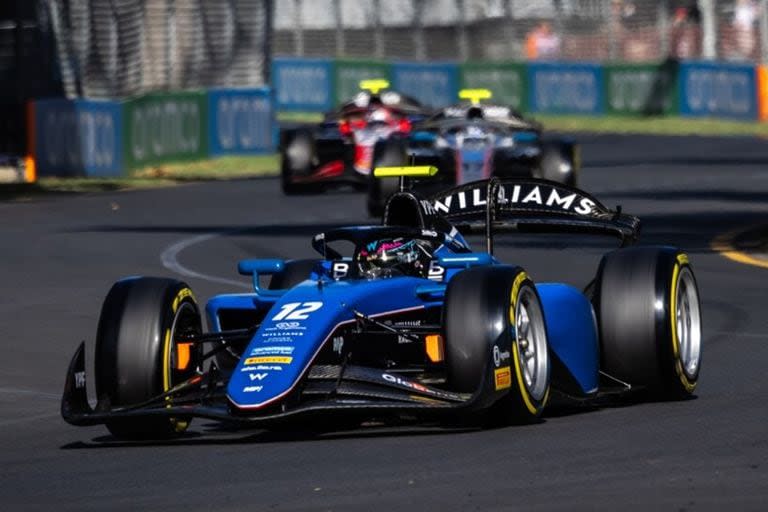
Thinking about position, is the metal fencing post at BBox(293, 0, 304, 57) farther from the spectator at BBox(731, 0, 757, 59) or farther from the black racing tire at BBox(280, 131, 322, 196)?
the black racing tire at BBox(280, 131, 322, 196)

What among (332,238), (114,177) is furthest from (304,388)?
(114,177)

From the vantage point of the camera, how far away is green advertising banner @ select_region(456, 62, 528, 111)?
1891 inches

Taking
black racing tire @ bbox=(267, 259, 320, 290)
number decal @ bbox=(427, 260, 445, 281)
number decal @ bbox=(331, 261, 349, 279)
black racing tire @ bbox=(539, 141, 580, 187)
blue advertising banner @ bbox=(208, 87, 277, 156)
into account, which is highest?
number decal @ bbox=(331, 261, 349, 279)

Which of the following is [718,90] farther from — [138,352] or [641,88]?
[138,352]

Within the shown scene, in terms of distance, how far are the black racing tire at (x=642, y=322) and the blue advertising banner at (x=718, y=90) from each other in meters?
32.3

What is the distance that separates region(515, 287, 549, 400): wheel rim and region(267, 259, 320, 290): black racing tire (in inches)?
66.4

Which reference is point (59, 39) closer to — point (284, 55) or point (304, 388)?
point (284, 55)

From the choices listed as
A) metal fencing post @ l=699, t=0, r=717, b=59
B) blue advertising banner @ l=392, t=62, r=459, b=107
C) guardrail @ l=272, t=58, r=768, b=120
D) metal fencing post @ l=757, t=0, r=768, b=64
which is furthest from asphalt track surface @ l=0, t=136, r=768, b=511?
blue advertising banner @ l=392, t=62, r=459, b=107

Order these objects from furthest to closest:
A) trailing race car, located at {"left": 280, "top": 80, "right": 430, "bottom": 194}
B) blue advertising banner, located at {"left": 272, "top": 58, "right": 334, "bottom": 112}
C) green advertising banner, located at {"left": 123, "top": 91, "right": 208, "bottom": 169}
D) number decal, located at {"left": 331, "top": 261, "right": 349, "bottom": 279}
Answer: blue advertising banner, located at {"left": 272, "top": 58, "right": 334, "bottom": 112}
green advertising banner, located at {"left": 123, "top": 91, "right": 208, "bottom": 169}
trailing race car, located at {"left": 280, "top": 80, "right": 430, "bottom": 194}
number decal, located at {"left": 331, "top": 261, "right": 349, "bottom": 279}

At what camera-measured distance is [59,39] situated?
33969 millimetres

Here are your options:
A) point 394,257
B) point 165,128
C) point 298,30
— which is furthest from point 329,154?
point 298,30

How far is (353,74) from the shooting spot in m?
50.7

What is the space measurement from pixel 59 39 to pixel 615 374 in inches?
941

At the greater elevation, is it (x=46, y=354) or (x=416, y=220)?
(x=416, y=220)
